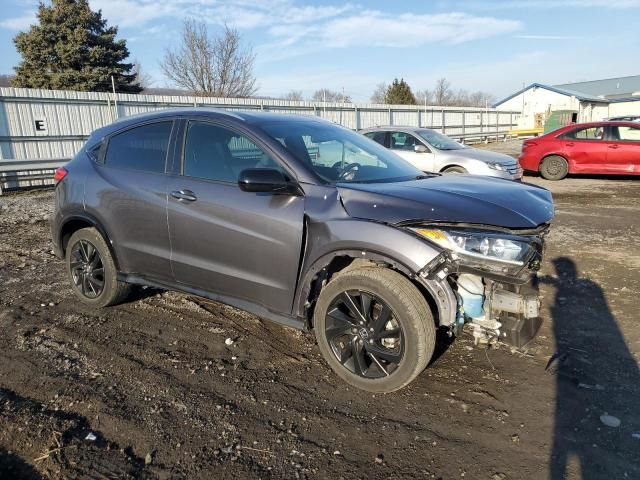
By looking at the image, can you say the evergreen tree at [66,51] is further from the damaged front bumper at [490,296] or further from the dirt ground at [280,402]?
the damaged front bumper at [490,296]

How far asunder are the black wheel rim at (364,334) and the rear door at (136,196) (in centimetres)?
156

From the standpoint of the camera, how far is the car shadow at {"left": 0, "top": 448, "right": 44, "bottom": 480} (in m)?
2.38

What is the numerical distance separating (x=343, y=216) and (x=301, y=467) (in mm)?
1455


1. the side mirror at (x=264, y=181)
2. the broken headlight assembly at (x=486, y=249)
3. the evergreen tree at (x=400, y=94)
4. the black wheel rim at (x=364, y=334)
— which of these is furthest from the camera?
the evergreen tree at (x=400, y=94)

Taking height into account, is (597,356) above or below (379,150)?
below

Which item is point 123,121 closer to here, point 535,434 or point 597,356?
point 535,434

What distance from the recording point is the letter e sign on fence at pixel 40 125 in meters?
14.3

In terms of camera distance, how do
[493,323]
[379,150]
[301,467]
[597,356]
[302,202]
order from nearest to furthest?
[301,467], [493,323], [302,202], [597,356], [379,150]

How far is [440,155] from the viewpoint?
10.4 meters

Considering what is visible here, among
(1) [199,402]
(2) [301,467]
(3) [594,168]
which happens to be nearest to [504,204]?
(2) [301,467]

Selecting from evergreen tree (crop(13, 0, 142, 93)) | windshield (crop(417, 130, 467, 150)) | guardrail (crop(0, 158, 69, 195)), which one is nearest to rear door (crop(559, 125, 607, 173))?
windshield (crop(417, 130, 467, 150))

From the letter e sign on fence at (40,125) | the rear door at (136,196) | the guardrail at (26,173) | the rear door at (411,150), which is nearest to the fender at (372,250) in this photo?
the rear door at (136,196)

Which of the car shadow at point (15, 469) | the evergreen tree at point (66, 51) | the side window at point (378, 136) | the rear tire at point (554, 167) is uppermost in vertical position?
the evergreen tree at point (66, 51)

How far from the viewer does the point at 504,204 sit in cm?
308
